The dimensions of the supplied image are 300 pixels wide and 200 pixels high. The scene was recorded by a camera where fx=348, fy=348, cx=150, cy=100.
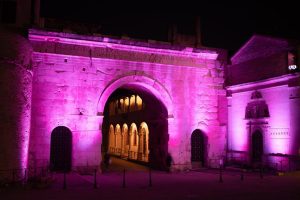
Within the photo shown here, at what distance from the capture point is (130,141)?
3294cm

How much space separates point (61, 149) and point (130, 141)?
574 inches

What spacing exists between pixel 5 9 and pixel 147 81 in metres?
8.45

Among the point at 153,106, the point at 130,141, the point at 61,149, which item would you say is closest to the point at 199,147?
the point at 153,106

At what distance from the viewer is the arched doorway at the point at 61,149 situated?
18.6 m

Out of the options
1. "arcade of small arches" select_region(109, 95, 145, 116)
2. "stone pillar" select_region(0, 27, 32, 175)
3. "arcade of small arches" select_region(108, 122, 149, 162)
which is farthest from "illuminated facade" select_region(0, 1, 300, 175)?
"arcade of small arches" select_region(109, 95, 145, 116)

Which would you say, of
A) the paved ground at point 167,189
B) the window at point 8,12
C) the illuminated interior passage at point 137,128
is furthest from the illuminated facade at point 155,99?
the paved ground at point 167,189

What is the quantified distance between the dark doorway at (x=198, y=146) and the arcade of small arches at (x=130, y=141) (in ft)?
18.8

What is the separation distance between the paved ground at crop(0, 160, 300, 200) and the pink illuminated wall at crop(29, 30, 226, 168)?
8.70 feet

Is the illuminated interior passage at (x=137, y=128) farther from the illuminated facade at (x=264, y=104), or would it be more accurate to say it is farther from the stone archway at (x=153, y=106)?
the illuminated facade at (x=264, y=104)

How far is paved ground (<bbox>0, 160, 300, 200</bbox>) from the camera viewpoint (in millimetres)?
11977

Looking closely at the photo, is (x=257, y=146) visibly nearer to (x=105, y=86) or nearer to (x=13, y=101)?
(x=105, y=86)

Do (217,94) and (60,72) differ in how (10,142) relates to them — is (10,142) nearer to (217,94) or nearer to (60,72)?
(60,72)

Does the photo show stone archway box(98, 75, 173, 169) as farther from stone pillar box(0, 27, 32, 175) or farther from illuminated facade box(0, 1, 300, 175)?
stone pillar box(0, 27, 32, 175)

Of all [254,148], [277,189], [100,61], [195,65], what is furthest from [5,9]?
[254,148]
